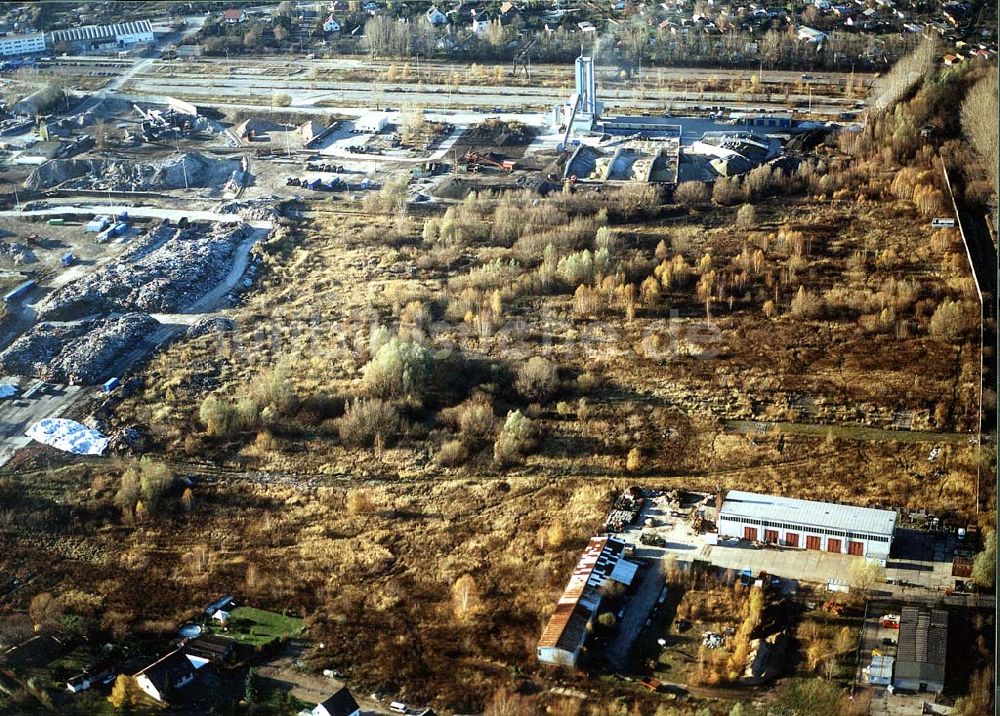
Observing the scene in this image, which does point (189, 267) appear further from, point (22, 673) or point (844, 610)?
point (844, 610)

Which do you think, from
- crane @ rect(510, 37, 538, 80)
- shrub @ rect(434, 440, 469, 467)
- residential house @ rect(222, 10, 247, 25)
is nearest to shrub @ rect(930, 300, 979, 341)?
shrub @ rect(434, 440, 469, 467)

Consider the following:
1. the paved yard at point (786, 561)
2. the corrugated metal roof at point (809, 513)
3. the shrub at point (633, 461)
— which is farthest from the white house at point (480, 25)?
the paved yard at point (786, 561)

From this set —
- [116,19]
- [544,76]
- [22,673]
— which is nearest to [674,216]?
[544,76]

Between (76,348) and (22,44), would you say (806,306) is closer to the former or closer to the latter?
(76,348)

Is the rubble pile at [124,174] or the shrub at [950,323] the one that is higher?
the rubble pile at [124,174]

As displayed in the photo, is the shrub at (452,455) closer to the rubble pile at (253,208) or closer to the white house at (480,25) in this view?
the rubble pile at (253,208)

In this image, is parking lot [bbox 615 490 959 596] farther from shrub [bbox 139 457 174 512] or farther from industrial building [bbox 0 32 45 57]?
industrial building [bbox 0 32 45 57]

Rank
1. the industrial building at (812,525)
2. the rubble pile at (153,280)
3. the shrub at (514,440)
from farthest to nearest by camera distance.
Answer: the rubble pile at (153,280)
the shrub at (514,440)
the industrial building at (812,525)
